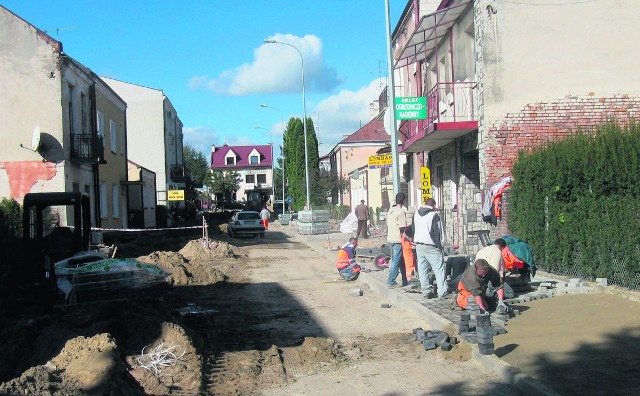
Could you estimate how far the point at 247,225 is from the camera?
35.6 metres

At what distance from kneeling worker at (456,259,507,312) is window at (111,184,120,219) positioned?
23860 millimetres

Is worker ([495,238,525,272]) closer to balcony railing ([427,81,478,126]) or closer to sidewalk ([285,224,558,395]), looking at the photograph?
sidewalk ([285,224,558,395])

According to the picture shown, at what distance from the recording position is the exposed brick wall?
15.6m

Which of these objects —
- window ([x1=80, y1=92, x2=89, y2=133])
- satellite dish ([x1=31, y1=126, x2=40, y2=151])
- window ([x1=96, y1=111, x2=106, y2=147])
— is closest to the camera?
satellite dish ([x1=31, y1=126, x2=40, y2=151])

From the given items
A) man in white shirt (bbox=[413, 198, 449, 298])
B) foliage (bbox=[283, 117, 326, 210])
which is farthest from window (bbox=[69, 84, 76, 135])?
foliage (bbox=[283, 117, 326, 210])

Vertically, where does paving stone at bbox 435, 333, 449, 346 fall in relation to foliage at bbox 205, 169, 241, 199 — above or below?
below

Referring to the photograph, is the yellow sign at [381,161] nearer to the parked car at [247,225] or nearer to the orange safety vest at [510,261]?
the orange safety vest at [510,261]

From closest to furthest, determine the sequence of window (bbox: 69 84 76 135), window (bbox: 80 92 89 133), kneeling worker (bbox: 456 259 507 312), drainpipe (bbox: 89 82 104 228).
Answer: kneeling worker (bbox: 456 259 507 312), window (bbox: 69 84 76 135), window (bbox: 80 92 89 133), drainpipe (bbox: 89 82 104 228)

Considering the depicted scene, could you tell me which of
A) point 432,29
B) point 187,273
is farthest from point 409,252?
point 432,29

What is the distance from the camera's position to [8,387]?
4.84 meters

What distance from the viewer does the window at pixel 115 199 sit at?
1196 inches

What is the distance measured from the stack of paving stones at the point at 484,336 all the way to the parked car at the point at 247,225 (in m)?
28.8

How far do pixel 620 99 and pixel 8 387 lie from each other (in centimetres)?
1485

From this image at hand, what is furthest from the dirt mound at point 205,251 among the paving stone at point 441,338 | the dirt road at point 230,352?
the paving stone at point 441,338
